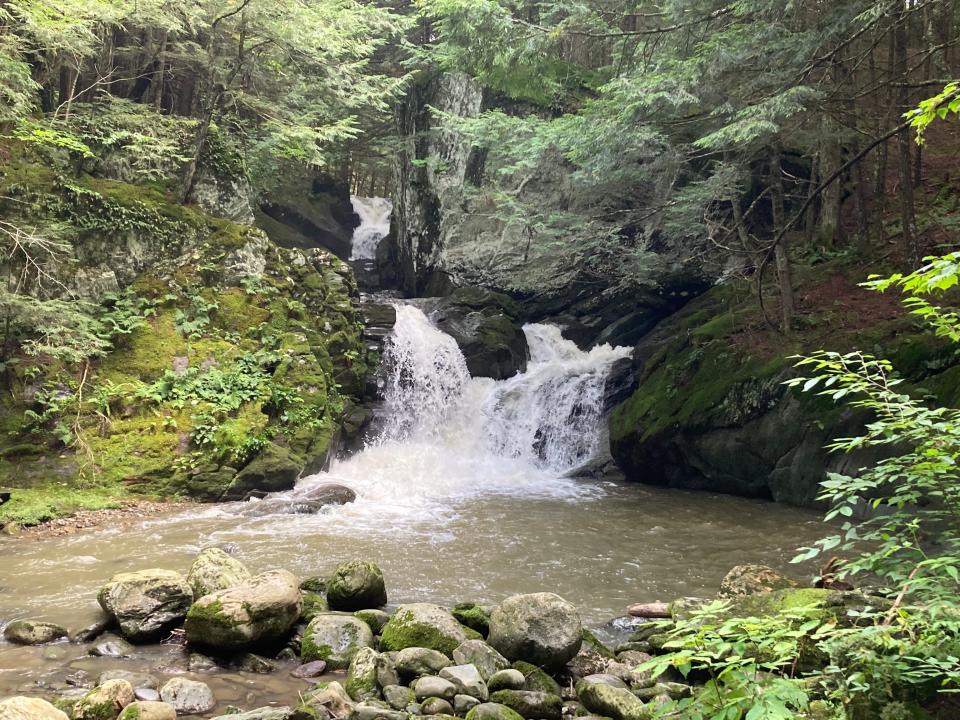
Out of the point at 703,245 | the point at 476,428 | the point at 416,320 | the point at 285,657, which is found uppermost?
the point at 703,245

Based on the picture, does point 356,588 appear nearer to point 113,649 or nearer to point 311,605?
point 311,605

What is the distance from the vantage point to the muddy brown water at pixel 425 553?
15.3 ft

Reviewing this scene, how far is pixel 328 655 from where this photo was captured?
15.8 feet

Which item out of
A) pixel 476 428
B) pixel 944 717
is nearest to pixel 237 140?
pixel 476 428

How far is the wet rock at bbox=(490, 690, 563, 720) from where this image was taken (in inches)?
165

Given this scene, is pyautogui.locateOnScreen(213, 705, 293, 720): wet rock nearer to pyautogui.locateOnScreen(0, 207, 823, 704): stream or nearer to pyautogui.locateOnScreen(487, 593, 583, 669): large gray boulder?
pyautogui.locateOnScreen(0, 207, 823, 704): stream

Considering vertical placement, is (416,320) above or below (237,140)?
below

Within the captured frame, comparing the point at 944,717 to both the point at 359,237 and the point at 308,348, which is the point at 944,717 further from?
the point at 359,237

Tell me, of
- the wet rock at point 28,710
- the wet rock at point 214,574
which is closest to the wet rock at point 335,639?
the wet rock at point 214,574

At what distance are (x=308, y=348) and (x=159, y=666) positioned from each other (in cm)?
932

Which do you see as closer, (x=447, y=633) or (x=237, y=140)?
(x=447, y=633)

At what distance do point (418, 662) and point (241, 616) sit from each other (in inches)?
56.9

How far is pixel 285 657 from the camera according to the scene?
491cm

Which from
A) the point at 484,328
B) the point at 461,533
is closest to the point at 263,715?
the point at 461,533
